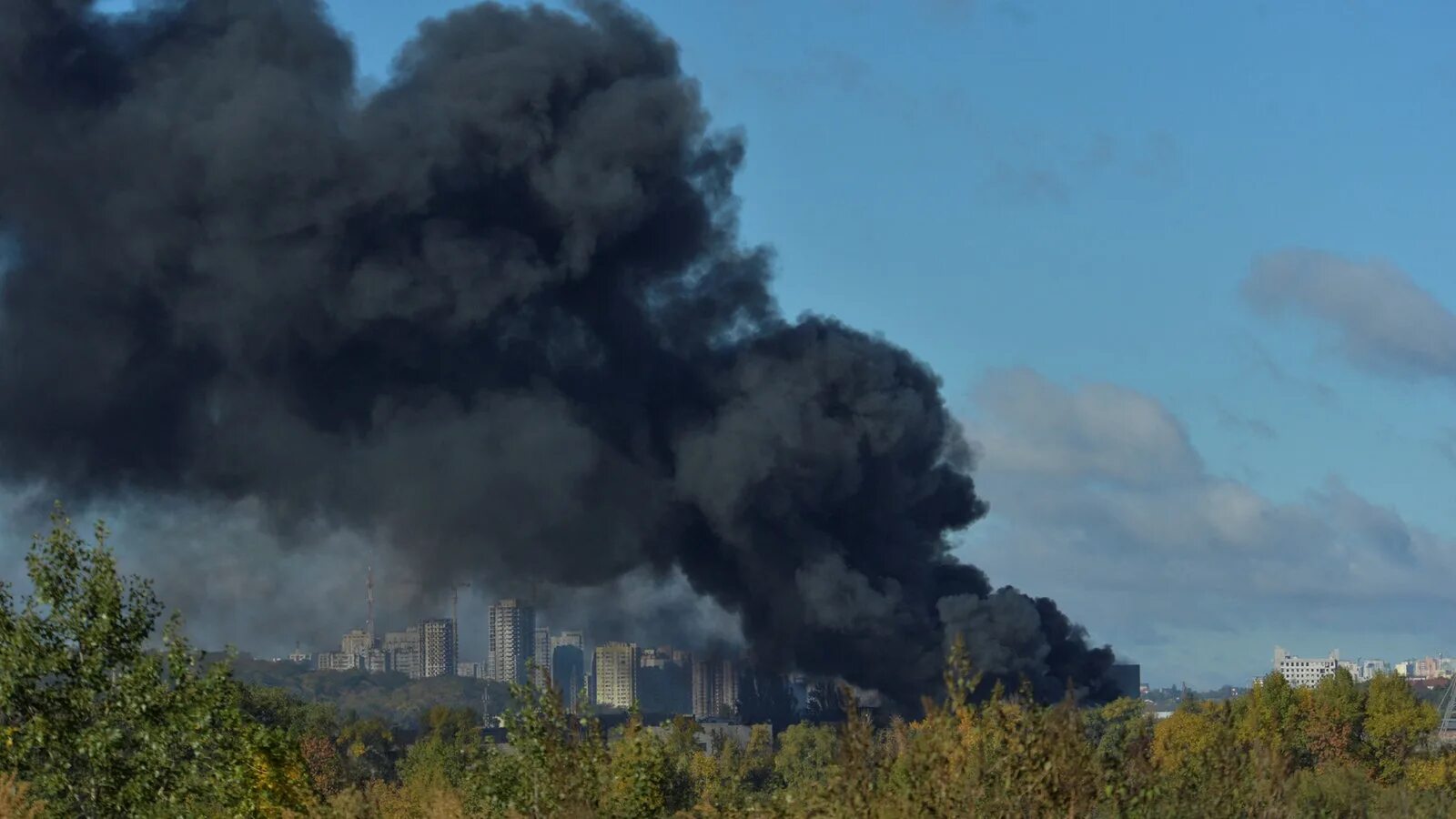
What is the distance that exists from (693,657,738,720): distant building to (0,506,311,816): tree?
343ft

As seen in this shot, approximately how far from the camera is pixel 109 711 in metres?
20.1

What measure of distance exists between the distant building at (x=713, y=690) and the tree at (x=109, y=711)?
10469 centimetres

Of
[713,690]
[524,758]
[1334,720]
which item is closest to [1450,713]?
[1334,720]

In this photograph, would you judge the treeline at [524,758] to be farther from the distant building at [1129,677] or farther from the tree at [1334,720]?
the distant building at [1129,677]

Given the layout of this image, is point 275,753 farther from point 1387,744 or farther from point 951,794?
point 1387,744

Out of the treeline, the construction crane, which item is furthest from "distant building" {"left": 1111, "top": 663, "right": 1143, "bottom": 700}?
the treeline

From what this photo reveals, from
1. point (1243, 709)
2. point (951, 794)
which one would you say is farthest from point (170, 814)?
point (1243, 709)

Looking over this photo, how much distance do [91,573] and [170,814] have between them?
2.92 metres

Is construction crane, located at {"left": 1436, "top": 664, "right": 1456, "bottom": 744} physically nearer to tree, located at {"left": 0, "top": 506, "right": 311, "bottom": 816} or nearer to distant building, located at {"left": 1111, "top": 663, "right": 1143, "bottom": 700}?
distant building, located at {"left": 1111, "top": 663, "right": 1143, "bottom": 700}

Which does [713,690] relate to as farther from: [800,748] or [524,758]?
[524,758]

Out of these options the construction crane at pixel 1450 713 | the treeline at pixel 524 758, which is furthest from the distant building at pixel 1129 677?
the treeline at pixel 524 758

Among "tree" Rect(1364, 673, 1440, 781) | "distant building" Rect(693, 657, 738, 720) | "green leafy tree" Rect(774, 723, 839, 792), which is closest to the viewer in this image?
"tree" Rect(1364, 673, 1440, 781)

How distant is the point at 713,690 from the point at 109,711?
428 ft

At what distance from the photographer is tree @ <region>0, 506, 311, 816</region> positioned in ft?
64.3
